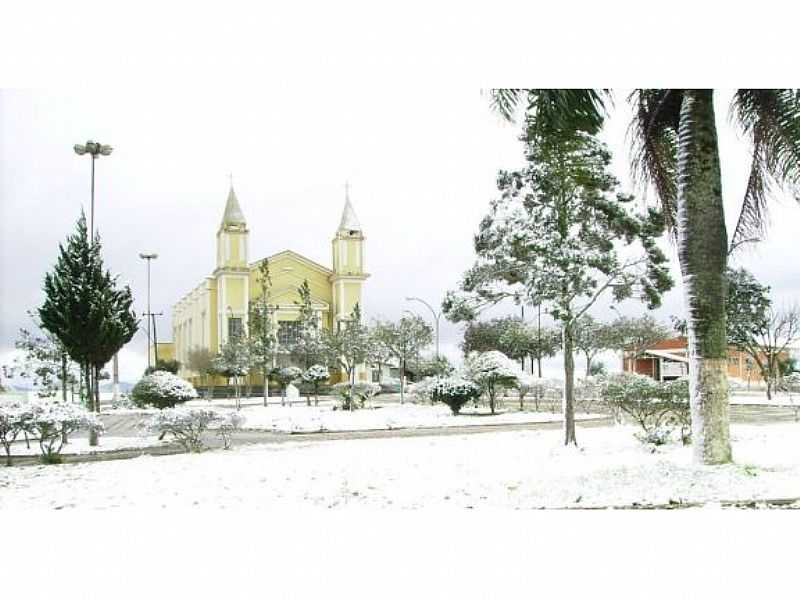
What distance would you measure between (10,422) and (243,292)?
145 centimetres

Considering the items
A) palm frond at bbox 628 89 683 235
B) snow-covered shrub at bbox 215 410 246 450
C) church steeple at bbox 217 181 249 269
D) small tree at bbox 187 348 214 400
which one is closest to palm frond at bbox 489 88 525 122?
palm frond at bbox 628 89 683 235

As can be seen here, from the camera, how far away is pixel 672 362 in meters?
5.18

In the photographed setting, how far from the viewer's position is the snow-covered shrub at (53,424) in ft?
16.0

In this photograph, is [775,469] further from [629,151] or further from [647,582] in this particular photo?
[629,151]

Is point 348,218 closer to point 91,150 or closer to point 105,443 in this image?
point 91,150

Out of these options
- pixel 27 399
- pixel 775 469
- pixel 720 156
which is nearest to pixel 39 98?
pixel 27 399

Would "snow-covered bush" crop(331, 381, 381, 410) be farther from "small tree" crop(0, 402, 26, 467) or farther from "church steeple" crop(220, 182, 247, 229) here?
"small tree" crop(0, 402, 26, 467)

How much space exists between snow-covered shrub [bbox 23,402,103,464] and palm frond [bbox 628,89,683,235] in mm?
3487

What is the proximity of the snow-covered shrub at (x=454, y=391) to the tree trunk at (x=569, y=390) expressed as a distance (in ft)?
1.71

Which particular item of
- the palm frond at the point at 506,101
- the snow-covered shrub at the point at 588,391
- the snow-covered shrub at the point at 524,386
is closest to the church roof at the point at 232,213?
the palm frond at the point at 506,101

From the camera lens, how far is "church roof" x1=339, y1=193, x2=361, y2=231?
530cm

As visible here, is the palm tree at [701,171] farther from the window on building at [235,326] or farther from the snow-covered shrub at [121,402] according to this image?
the snow-covered shrub at [121,402]

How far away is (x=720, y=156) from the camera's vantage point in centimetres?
512

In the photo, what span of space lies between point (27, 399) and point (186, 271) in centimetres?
113
